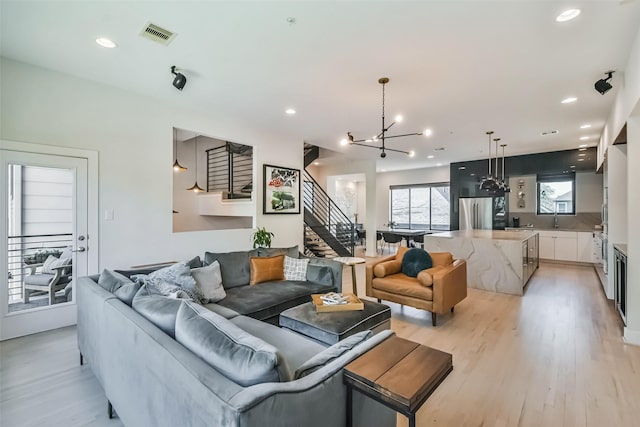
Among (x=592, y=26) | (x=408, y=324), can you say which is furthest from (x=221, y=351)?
(x=592, y=26)

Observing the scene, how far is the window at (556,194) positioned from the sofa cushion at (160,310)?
30.4 ft

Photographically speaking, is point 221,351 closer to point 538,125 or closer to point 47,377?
point 47,377

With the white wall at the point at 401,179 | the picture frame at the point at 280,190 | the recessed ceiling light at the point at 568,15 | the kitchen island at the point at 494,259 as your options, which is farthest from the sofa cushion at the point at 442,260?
the white wall at the point at 401,179

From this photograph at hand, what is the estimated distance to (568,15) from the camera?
2348 millimetres

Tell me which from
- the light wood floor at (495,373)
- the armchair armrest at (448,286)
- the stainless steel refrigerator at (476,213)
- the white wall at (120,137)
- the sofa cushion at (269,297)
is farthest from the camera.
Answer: the stainless steel refrigerator at (476,213)

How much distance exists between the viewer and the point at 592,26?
2496 millimetres

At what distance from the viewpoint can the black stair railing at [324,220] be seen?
25.2ft

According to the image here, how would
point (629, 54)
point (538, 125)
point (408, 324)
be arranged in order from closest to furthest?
point (629, 54) → point (408, 324) → point (538, 125)

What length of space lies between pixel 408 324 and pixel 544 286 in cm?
338

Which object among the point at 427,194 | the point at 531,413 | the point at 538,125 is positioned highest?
the point at 538,125

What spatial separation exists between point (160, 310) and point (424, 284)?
9.57 ft

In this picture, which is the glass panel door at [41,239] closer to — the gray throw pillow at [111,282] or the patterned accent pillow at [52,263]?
the patterned accent pillow at [52,263]

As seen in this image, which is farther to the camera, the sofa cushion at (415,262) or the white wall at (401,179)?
the white wall at (401,179)

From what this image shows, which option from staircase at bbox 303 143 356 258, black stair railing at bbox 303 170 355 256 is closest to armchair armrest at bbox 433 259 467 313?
staircase at bbox 303 143 356 258
